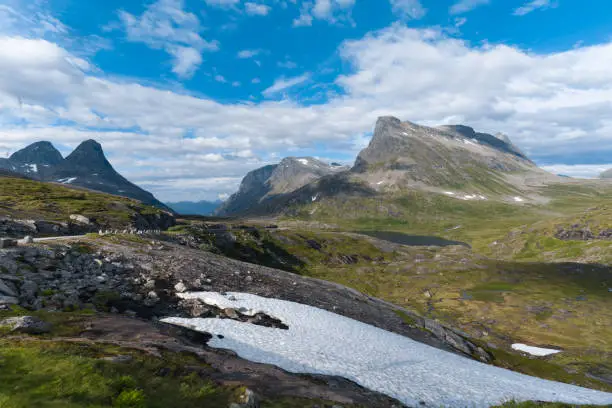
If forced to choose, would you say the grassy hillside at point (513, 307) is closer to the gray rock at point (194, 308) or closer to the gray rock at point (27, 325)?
the gray rock at point (194, 308)

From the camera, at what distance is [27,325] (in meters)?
16.3

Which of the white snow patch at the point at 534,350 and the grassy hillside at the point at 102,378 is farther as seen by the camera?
the white snow patch at the point at 534,350

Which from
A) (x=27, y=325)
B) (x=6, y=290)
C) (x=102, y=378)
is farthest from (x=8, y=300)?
(x=102, y=378)

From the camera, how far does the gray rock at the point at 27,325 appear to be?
51.9ft

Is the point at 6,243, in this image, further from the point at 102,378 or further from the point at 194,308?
the point at 102,378

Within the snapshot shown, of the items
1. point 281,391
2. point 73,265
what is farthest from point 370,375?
point 73,265

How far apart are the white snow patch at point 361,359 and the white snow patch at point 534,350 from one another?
7987 centimetres

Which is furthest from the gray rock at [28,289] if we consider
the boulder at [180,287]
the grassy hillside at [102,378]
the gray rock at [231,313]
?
the gray rock at [231,313]

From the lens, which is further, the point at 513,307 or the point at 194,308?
the point at 513,307

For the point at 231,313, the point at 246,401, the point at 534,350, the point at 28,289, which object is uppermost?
the point at 28,289

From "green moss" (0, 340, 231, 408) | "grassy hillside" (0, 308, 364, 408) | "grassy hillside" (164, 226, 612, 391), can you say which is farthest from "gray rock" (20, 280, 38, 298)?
"grassy hillside" (164, 226, 612, 391)

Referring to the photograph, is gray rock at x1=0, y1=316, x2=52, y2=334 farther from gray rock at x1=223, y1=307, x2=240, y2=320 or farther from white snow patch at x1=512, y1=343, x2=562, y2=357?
white snow patch at x1=512, y1=343, x2=562, y2=357

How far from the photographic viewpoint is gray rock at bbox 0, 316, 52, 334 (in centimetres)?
1581

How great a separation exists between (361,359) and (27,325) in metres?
23.6
